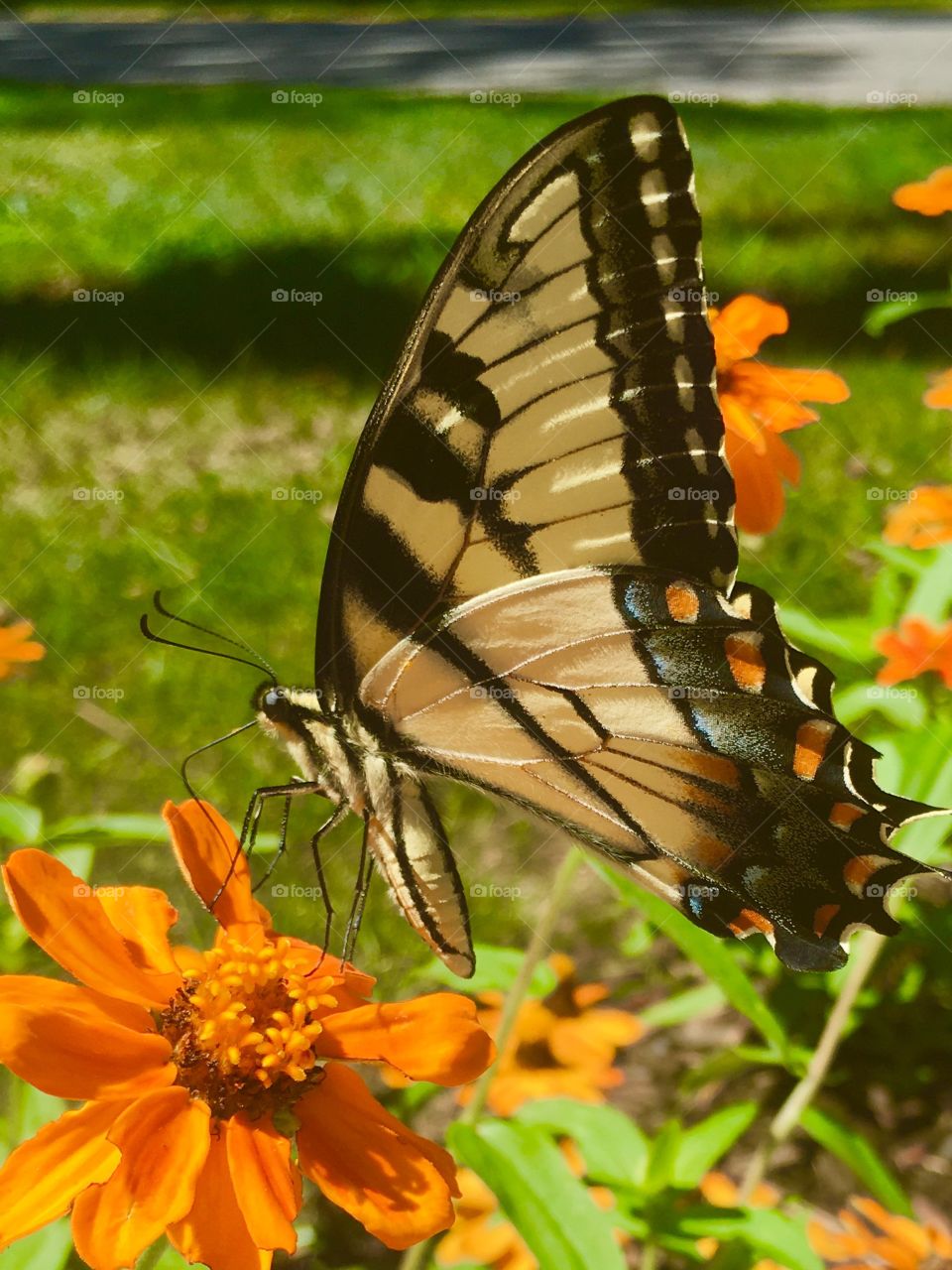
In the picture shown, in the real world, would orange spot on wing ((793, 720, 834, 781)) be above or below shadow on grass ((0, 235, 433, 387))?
below

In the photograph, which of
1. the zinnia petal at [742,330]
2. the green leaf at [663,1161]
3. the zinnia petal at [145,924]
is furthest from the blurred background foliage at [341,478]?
the zinnia petal at [742,330]

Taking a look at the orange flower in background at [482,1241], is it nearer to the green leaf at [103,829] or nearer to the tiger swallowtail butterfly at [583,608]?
the tiger swallowtail butterfly at [583,608]

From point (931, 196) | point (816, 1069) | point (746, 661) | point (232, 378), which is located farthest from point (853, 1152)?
point (232, 378)

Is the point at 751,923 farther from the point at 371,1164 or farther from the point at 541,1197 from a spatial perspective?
the point at 371,1164

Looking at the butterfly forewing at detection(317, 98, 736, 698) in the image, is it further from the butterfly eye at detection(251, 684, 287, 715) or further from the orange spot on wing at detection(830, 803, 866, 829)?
the orange spot on wing at detection(830, 803, 866, 829)

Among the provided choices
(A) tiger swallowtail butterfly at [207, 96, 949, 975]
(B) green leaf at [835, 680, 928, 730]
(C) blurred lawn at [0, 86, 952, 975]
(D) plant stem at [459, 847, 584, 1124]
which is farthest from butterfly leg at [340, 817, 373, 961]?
(B) green leaf at [835, 680, 928, 730]
